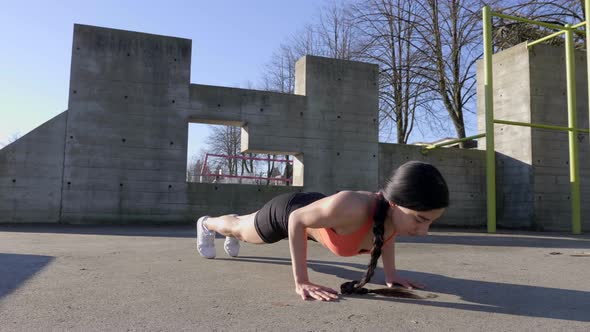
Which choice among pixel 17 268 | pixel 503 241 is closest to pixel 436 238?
pixel 503 241

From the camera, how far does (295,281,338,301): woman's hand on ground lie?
6.88ft

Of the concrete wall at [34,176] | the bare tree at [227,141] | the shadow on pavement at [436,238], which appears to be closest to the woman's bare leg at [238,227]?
the shadow on pavement at [436,238]

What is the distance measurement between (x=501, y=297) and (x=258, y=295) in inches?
47.9

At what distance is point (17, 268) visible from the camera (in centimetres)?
286

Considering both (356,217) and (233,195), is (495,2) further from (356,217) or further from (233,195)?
(356,217)

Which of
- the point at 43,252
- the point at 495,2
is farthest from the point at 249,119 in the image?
the point at 495,2

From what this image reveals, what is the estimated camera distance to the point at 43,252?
378 centimetres

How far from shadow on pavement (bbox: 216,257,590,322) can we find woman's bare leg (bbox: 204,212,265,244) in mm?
562

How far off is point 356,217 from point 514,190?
8821mm

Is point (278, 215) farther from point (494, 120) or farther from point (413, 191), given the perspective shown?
point (494, 120)

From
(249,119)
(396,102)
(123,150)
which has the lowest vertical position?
(123,150)

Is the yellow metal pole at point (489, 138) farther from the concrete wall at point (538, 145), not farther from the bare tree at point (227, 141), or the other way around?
the bare tree at point (227, 141)

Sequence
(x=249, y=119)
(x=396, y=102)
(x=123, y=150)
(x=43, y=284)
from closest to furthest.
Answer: (x=43, y=284)
(x=123, y=150)
(x=249, y=119)
(x=396, y=102)

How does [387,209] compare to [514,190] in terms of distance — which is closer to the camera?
[387,209]
